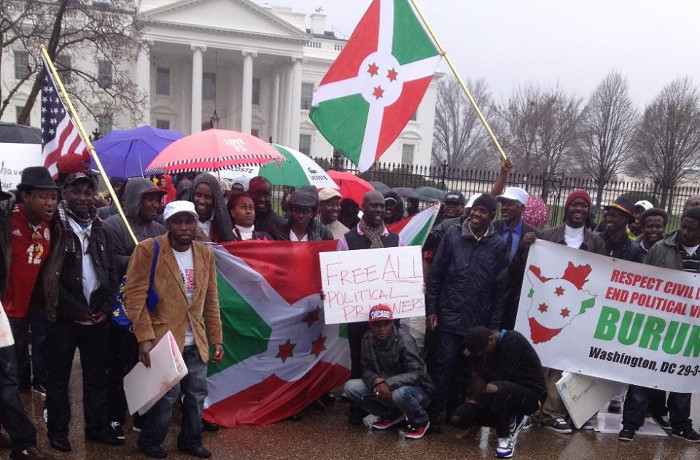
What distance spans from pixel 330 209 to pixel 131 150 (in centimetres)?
373

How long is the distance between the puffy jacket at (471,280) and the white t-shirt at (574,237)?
787 millimetres

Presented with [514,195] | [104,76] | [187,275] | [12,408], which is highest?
[104,76]

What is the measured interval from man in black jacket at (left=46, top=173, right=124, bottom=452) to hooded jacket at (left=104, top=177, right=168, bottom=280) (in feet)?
0.67

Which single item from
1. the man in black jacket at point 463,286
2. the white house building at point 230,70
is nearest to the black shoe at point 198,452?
the man in black jacket at point 463,286

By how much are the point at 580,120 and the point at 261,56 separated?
28.5m

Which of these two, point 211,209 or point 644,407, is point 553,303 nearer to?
point 644,407

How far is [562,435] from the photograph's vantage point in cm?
535

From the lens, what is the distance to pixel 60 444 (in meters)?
4.37

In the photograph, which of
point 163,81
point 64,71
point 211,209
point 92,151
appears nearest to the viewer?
point 92,151

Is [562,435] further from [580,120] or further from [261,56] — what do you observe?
[261,56]

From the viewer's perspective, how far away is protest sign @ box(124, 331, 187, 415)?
159 inches

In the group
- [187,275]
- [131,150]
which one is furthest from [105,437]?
[131,150]

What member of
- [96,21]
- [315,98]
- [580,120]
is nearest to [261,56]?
[580,120]

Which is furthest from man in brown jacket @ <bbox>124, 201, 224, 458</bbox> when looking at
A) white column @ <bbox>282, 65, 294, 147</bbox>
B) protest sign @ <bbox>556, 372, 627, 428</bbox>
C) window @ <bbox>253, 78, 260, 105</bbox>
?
window @ <bbox>253, 78, 260, 105</bbox>
